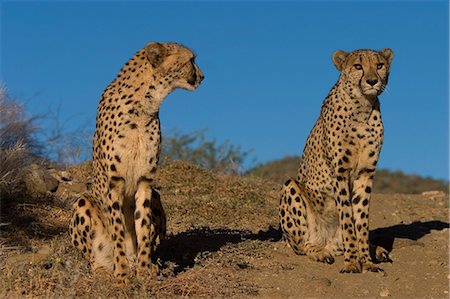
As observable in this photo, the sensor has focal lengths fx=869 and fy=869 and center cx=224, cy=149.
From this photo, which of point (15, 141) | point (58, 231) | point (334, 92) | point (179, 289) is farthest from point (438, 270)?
point (15, 141)

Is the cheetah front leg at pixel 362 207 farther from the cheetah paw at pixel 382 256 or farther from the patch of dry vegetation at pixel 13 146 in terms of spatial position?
the patch of dry vegetation at pixel 13 146

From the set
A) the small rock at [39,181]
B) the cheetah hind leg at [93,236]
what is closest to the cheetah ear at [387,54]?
the cheetah hind leg at [93,236]

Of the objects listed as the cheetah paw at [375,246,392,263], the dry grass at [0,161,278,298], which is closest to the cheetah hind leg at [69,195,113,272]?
the dry grass at [0,161,278,298]

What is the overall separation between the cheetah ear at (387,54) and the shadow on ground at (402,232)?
1616 millimetres

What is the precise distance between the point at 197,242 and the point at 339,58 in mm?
1832

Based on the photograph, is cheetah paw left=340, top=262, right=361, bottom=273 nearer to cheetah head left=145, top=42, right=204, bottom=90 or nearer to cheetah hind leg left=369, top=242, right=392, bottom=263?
cheetah hind leg left=369, top=242, right=392, bottom=263

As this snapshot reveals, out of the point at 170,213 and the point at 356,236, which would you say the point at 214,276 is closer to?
the point at 356,236

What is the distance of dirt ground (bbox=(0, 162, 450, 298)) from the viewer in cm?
552

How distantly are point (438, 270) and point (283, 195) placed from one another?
1.33 m

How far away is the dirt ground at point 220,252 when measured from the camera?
18.1ft

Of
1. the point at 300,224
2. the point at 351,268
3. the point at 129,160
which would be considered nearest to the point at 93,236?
the point at 129,160

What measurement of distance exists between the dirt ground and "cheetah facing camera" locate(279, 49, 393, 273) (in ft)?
0.65

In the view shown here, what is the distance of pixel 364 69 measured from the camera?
6.48m

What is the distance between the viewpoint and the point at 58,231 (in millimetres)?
7379
